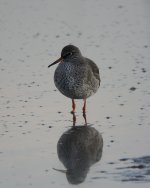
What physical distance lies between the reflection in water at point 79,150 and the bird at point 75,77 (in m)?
1.21

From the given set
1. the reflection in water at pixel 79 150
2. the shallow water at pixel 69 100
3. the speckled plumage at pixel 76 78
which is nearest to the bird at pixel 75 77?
the speckled plumage at pixel 76 78

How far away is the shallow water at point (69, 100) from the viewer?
8500mm

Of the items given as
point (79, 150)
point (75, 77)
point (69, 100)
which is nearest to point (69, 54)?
point (75, 77)

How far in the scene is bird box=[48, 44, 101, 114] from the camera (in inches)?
455

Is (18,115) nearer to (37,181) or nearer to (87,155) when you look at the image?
(87,155)

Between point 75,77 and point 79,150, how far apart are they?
259 centimetres

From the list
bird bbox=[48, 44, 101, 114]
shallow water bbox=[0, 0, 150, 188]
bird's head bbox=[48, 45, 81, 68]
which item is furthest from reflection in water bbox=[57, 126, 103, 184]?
bird's head bbox=[48, 45, 81, 68]

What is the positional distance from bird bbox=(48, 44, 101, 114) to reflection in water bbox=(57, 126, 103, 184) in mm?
1206

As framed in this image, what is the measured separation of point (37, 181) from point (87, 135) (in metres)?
2.03

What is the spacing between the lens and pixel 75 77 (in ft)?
A: 38.5

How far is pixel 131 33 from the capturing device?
16.4 metres

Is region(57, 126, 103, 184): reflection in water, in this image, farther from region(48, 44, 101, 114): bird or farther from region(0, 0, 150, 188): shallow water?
region(48, 44, 101, 114): bird

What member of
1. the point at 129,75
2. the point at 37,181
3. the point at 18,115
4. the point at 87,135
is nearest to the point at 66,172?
the point at 37,181

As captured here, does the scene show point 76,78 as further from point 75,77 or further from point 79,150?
point 79,150
